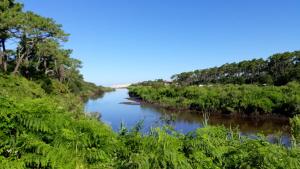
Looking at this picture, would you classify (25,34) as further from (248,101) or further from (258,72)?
(258,72)

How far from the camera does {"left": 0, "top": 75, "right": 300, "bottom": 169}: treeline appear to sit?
4.07 meters

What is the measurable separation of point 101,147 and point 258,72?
312ft

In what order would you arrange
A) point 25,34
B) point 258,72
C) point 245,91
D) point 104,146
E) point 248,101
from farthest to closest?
point 258,72, point 245,91, point 248,101, point 25,34, point 104,146

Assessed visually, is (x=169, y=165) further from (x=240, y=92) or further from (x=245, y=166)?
(x=240, y=92)

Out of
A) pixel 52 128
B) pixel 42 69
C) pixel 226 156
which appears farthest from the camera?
pixel 42 69

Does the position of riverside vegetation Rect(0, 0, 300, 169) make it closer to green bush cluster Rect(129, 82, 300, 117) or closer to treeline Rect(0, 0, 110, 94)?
treeline Rect(0, 0, 110, 94)

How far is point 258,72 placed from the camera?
95438mm

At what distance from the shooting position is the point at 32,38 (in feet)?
106

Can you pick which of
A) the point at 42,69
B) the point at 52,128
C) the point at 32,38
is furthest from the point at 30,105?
the point at 42,69

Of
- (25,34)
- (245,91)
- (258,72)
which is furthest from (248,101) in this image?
(258,72)

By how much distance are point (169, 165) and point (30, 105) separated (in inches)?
71.6

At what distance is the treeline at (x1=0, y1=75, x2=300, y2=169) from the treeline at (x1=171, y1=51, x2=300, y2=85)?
73.4 meters

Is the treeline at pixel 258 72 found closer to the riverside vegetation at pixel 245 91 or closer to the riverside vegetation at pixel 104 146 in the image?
the riverside vegetation at pixel 245 91

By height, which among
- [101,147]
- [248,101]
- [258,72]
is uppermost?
[258,72]
